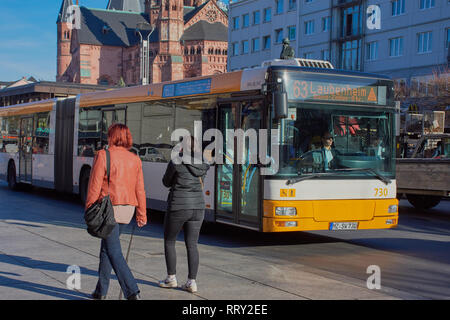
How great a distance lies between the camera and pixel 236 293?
6.39m

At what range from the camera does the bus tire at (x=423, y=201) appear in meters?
16.3

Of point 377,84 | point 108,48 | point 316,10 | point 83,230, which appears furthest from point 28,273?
point 108,48

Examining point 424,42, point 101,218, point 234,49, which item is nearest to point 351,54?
point 424,42

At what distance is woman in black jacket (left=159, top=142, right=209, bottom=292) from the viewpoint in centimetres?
629

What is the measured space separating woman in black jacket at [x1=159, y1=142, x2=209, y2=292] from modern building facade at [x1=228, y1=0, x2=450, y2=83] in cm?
3901

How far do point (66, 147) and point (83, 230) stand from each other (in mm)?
5874

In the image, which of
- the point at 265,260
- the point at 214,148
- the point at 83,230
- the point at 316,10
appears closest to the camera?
the point at 265,260

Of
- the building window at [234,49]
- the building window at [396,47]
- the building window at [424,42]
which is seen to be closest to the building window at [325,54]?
the building window at [396,47]

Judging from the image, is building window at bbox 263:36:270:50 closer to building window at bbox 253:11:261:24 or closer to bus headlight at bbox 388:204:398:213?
building window at bbox 253:11:261:24

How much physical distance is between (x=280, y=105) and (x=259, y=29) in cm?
6521

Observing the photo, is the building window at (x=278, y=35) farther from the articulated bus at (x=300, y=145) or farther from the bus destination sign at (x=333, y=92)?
the bus destination sign at (x=333, y=92)

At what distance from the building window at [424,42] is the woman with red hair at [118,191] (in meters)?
47.8
